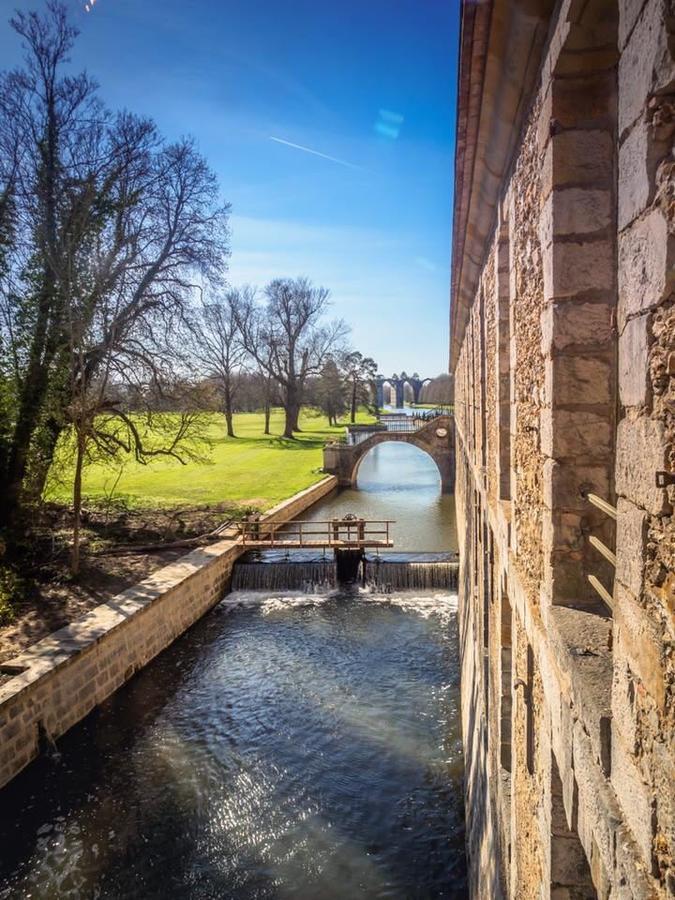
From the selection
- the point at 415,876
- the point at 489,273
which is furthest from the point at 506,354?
the point at 415,876

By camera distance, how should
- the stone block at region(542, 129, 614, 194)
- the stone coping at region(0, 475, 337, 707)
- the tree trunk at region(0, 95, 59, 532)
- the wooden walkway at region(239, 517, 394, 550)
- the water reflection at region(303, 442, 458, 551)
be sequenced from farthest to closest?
1. the water reflection at region(303, 442, 458, 551)
2. the wooden walkway at region(239, 517, 394, 550)
3. the tree trunk at region(0, 95, 59, 532)
4. the stone coping at region(0, 475, 337, 707)
5. the stone block at region(542, 129, 614, 194)

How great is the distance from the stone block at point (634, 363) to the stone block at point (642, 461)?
6 cm

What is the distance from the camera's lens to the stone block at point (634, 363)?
5.21ft

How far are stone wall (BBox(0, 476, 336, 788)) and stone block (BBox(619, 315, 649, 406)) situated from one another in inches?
372

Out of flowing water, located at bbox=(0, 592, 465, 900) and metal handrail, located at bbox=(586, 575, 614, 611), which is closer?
metal handrail, located at bbox=(586, 575, 614, 611)

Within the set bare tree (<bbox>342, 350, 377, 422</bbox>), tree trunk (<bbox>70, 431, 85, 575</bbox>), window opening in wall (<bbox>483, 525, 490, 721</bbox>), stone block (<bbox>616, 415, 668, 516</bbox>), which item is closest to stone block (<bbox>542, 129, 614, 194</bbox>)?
stone block (<bbox>616, 415, 668, 516</bbox>)

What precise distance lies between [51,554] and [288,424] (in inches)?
1399

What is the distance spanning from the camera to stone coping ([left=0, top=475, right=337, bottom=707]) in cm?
966

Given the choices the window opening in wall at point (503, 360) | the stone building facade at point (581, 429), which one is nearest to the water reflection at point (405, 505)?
the window opening in wall at point (503, 360)

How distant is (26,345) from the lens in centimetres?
1644

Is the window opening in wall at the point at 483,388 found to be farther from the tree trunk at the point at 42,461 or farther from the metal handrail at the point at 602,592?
the tree trunk at the point at 42,461

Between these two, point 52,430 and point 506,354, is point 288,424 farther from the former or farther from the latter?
point 506,354

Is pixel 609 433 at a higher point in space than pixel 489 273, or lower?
lower

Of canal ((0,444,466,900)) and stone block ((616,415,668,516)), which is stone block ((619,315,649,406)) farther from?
canal ((0,444,466,900))
